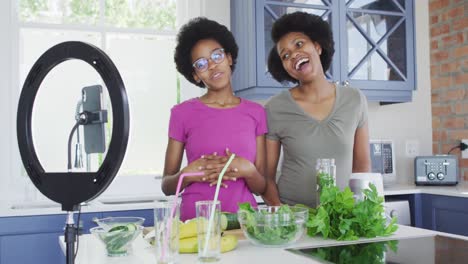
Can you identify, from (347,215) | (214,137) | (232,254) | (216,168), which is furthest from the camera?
(214,137)

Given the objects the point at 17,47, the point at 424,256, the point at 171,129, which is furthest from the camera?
the point at 17,47

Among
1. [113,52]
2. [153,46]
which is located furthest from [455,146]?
[113,52]

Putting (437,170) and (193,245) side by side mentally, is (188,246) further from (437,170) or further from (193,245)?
(437,170)

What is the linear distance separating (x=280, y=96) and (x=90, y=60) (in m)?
1.12

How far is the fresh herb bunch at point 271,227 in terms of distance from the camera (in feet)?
4.04

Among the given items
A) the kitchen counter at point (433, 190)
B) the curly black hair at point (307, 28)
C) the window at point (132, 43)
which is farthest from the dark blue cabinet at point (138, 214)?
the kitchen counter at point (433, 190)

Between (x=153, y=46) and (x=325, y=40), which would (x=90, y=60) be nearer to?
(x=325, y=40)

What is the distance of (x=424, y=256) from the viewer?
1.17 m

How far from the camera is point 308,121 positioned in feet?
5.90

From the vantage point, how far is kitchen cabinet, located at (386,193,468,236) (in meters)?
2.65

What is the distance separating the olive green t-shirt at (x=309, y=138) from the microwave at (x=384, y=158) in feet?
4.07

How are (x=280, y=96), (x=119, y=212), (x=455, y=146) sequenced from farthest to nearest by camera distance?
(x=455, y=146)
(x=119, y=212)
(x=280, y=96)

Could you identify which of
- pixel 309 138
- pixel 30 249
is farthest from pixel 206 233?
pixel 30 249

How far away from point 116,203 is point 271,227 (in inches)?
65.7
